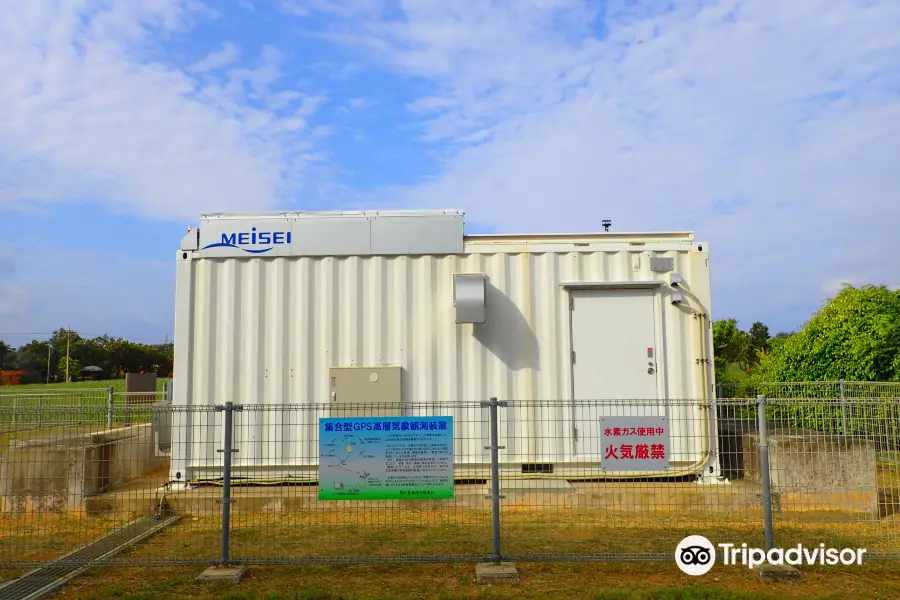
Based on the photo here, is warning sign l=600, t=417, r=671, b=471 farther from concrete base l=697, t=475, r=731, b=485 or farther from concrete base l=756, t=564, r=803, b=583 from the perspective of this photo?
concrete base l=697, t=475, r=731, b=485

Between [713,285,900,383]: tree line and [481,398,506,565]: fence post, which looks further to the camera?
[713,285,900,383]: tree line

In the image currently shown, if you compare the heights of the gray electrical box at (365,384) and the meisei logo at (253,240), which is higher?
the meisei logo at (253,240)

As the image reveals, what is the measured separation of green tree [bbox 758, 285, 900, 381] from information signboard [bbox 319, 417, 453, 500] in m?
9.31

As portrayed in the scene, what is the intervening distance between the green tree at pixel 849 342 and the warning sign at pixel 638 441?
7644mm

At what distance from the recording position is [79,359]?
189 ft

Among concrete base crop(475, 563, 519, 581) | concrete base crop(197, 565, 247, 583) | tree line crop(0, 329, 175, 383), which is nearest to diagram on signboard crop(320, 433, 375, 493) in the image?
concrete base crop(197, 565, 247, 583)

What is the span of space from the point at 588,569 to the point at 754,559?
1470 mm

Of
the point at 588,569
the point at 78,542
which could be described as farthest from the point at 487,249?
the point at 78,542

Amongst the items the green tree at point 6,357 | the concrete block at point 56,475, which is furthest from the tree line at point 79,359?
the concrete block at point 56,475

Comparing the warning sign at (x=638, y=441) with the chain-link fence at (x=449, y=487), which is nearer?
the chain-link fence at (x=449, y=487)

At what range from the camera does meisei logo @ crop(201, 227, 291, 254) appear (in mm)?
8266

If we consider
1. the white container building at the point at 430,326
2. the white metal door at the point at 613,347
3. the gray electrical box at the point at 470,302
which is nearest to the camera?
the gray electrical box at the point at 470,302

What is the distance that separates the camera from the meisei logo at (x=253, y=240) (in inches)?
325

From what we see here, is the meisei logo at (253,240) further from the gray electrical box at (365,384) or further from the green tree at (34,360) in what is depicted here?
the green tree at (34,360)
